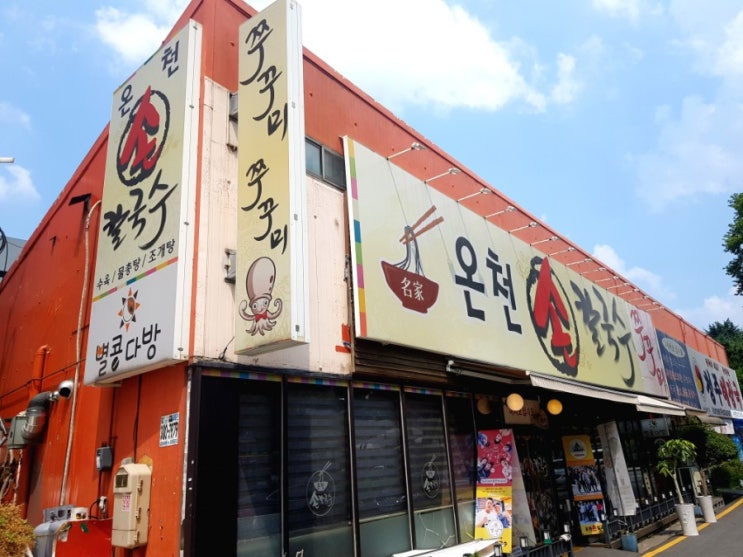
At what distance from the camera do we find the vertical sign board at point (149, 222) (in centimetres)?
636

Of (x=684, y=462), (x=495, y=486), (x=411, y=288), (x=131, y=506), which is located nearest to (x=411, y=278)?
(x=411, y=288)

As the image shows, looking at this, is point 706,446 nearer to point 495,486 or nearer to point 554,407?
point 554,407

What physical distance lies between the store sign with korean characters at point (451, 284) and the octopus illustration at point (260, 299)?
213cm

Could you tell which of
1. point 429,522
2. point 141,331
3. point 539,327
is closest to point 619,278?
point 539,327

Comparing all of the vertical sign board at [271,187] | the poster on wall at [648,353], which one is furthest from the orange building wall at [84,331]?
the poster on wall at [648,353]

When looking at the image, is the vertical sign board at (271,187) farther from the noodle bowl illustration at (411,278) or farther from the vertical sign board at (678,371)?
the vertical sign board at (678,371)

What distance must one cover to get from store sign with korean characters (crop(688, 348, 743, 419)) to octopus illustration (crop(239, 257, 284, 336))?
25244 mm

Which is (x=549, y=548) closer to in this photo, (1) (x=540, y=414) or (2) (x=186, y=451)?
(1) (x=540, y=414)

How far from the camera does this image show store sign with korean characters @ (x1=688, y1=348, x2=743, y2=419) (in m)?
26.5

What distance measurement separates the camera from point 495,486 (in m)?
9.65

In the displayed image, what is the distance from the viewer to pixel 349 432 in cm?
781

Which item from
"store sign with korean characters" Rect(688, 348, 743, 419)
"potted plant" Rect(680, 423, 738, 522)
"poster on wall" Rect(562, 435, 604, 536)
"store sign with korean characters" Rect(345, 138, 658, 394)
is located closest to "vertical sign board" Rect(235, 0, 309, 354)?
"store sign with korean characters" Rect(345, 138, 658, 394)

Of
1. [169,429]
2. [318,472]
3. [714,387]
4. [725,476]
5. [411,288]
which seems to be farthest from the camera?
[714,387]

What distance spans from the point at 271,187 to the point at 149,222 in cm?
177
